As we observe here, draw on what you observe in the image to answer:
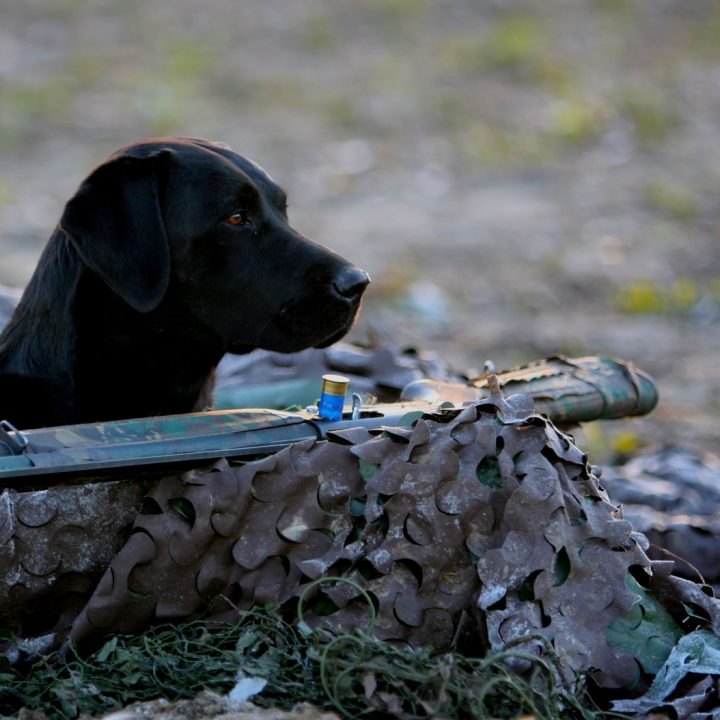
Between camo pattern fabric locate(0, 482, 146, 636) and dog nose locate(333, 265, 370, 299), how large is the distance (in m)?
Result: 0.92

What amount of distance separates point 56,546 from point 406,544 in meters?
0.79

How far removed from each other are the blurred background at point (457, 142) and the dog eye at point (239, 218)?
158 cm

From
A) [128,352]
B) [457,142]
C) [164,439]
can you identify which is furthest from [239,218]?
[457,142]

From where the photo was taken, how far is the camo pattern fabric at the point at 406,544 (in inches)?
108

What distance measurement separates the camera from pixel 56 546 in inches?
111

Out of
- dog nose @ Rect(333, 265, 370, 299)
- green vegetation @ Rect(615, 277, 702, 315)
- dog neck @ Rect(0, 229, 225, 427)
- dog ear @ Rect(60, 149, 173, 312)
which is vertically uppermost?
dog ear @ Rect(60, 149, 173, 312)

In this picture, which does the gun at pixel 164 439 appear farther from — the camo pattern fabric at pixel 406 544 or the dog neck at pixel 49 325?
the dog neck at pixel 49 325

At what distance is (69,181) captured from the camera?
9.51m

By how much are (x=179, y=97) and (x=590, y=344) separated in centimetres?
547

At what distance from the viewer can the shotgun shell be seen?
10.1 ft

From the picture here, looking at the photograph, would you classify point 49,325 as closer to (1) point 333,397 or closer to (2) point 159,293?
(2) point 159,293

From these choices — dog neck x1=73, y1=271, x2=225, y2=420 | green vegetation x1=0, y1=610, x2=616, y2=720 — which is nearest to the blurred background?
dog neck x1=73, y1=271, x2=225, y2=420

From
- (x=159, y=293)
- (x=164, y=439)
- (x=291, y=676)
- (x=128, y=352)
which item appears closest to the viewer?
(x=291, y=676)

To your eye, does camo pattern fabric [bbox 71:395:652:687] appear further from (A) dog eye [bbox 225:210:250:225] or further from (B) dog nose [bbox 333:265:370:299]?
(A) dog eye [bbox 225:210:250:225]
